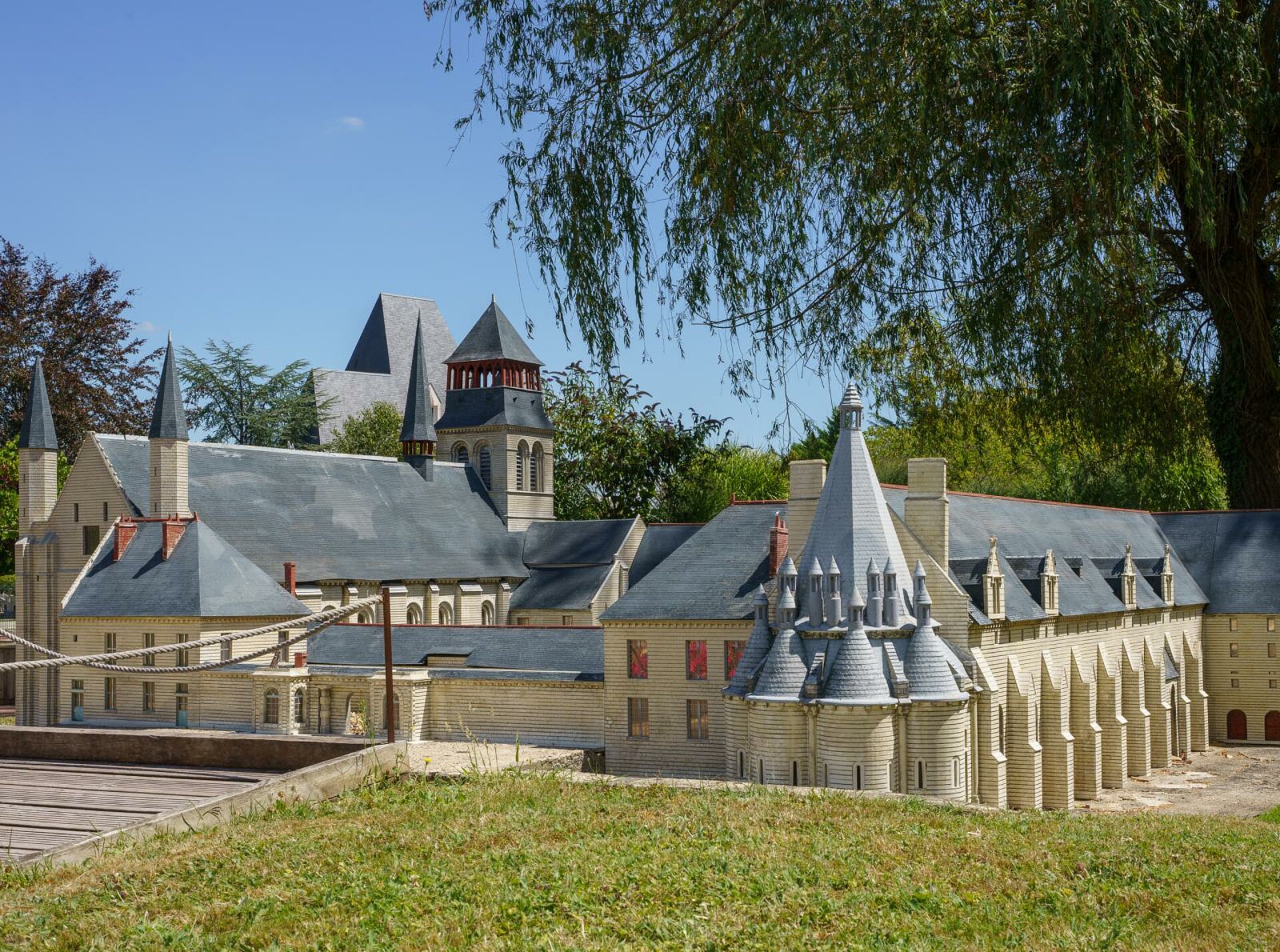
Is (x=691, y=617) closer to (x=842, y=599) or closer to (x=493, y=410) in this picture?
(x=842, y=599)

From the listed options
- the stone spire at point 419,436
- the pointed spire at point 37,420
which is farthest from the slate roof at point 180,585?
the stone spire at point 419,436

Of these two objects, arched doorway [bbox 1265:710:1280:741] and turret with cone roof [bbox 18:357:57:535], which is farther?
turret with cone roof [bbox 18:357:57:535]

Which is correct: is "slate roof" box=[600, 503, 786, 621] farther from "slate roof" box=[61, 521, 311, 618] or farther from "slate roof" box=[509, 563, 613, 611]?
"slate roof" box=[509, 563, 613, 611]

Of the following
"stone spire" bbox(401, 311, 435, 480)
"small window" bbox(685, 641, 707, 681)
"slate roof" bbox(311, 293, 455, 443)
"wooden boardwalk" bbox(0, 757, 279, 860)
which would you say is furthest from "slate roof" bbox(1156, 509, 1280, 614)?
"slate roof" bbox(311, 293, 455, 443)

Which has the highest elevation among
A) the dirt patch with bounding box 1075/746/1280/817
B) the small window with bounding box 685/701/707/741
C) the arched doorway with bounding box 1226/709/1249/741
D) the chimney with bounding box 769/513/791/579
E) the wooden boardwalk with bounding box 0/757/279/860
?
the chimney with bounding box 769/513/791/579

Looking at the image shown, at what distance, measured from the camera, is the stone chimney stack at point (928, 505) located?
35312 mm

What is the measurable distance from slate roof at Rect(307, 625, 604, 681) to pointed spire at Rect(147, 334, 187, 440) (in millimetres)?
9980

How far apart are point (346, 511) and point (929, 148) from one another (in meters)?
48.1

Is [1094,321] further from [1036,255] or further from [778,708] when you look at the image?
[778,708]

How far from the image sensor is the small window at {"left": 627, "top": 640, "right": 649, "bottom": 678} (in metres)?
37.6

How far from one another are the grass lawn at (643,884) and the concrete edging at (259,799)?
18 cm

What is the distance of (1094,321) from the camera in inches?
508

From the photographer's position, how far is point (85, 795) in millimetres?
12367

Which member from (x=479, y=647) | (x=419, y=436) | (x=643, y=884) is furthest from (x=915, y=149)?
(x=419, y=436)
